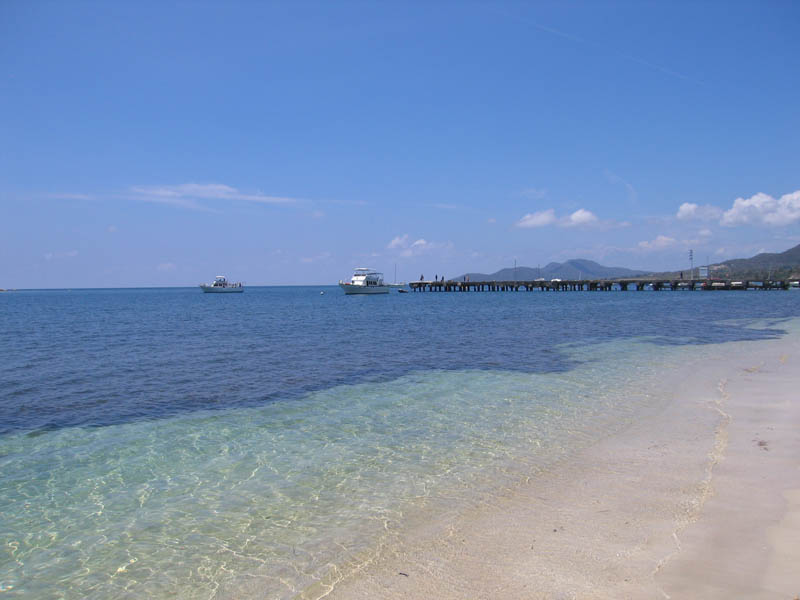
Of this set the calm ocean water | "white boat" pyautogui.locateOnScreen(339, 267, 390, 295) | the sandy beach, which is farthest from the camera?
"white boat" pyautogui.locateOnScreen(339, 267, 390, 295)

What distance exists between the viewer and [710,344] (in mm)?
26047

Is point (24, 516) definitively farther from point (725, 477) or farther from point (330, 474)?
point (725, 477)

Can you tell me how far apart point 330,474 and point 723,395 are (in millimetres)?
11392

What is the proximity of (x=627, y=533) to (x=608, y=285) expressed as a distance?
140 metres

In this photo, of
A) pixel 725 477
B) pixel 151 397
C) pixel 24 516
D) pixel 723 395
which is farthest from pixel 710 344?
pixel 24 516

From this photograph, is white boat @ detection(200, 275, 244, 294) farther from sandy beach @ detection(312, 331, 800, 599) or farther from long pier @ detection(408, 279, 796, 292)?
sandy beach @ detection(312, 331, 800, 599)

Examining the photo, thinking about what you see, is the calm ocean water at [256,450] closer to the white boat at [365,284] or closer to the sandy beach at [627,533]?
the sandy beach at [627,533]

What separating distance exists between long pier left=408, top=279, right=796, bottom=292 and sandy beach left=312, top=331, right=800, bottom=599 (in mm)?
129311

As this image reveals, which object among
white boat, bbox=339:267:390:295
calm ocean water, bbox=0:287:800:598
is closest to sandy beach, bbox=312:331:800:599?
calm ocean water, bbox=0:287:800:598

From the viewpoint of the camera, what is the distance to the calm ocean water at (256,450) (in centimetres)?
589

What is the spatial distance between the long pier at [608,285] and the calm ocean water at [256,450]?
115 m

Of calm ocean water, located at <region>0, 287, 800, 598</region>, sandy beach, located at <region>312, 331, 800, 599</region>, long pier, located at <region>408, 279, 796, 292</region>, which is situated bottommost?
calm ocean water, located at <region>0, 287, 800, 598</region>

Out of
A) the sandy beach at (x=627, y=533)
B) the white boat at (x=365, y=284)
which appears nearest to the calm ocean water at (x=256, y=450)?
the sandy beach at (x=627, y=533)

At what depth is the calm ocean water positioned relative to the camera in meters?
5.89
